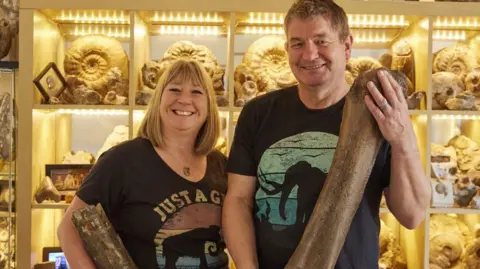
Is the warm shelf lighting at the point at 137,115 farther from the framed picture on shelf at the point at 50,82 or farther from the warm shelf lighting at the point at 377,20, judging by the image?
the warm shelf lighting at the point at 377,20

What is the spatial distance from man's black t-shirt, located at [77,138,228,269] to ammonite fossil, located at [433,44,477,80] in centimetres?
190

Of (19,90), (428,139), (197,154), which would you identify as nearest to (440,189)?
(428,139)

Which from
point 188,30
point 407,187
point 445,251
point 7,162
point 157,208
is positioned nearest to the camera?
point 407,187

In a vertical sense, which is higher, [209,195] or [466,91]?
[466,91]

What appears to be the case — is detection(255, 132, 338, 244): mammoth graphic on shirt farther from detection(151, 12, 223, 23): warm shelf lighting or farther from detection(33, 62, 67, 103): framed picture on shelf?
detection(33, 62, 67, 103): framed picture on shelf

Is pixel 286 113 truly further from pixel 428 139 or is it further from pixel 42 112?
pixel 42 112

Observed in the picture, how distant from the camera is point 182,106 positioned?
191 cm

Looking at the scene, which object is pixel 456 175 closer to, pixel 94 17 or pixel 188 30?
pixel 188 30

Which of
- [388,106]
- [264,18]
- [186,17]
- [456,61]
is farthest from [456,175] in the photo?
[388,106]

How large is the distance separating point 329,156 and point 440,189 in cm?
183

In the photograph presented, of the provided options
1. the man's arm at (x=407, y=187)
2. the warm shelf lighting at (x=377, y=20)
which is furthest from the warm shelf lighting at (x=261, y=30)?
the man's arm at (x=407, y=187)

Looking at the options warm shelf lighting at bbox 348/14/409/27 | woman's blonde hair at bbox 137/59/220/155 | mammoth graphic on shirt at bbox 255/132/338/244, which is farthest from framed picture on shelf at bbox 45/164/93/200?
mammoth graphic on shirt at bbox 255/132/338/244

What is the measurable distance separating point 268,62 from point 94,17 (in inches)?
38.1

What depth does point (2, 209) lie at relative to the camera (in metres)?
3.13
